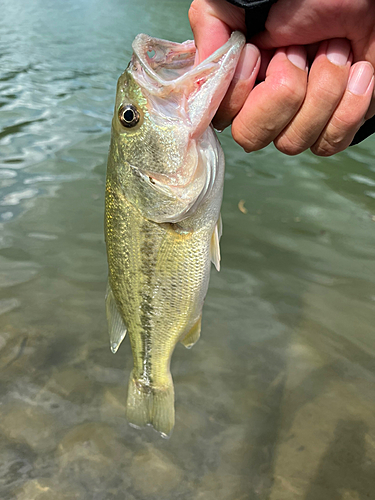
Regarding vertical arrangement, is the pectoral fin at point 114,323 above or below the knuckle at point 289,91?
below

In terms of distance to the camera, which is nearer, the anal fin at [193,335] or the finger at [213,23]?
the finger at [213,23]

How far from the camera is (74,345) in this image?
11.6 ft

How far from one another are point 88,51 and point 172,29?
23.5 feet

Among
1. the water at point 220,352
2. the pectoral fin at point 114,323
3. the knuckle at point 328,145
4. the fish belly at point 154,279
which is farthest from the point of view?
the water at point 220,352

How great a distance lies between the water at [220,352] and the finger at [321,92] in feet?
7.33

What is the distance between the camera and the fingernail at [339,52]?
1505 millimetres

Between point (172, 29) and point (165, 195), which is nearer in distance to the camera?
point (165, 195)

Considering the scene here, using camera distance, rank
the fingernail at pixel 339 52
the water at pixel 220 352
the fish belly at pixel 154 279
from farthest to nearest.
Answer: the water at pixel 220 352
the fish belly at pixel 154 279
the fingernail at pixel 339 52

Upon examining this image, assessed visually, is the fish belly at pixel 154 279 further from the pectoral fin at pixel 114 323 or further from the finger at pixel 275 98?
the finger at pixel 275 98

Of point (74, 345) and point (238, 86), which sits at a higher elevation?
point (238, 86)

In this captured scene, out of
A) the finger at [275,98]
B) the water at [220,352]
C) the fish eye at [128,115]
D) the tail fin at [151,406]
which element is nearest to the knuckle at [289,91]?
the finger at [275,98]

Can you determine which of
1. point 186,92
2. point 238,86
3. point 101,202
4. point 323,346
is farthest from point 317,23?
point 101,202

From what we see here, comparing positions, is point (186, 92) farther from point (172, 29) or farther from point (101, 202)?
point (172, 29)

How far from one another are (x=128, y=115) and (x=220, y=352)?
242 centimetres
